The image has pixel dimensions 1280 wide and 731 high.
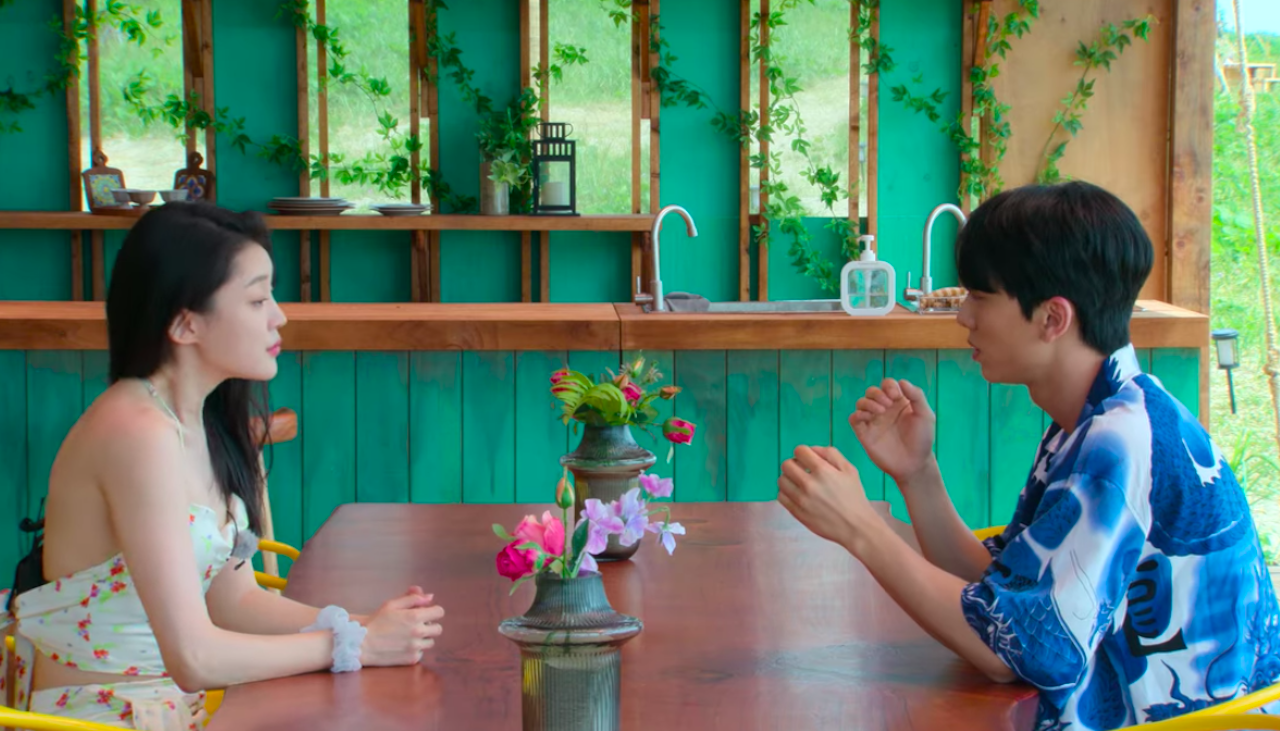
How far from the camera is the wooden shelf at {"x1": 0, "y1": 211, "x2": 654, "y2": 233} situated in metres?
5.54

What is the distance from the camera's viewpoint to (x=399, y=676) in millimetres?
1497

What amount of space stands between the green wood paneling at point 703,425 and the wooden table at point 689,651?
1599 mm

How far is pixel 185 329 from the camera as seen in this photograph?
1827 mm

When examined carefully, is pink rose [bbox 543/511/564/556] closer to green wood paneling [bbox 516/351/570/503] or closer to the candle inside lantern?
green wood paneling [bbox 516/351/570/503]

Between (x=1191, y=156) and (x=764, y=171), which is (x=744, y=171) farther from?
(x=1191, y=156)

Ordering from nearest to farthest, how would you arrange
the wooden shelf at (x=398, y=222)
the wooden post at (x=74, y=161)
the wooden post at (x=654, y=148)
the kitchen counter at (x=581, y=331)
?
the kitchen counter at (x=581, y=331) → the wooden shelf at (x=398, y=222) → the wooden post at (x=74, y=161) → the wooden post at (x=654, y=148)

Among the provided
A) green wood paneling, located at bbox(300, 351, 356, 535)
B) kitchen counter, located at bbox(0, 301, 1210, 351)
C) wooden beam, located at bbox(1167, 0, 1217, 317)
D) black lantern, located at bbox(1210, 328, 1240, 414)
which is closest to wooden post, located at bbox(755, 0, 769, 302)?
wooden beam, located at bbox(1167, 0, 1217, 317)

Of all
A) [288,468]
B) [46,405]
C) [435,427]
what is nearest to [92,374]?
[46,405]

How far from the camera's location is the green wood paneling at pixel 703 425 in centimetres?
382

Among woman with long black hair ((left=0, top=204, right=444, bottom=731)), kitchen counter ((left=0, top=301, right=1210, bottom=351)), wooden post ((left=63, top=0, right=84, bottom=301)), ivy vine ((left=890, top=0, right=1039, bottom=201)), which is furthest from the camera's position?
ivy vine ((left=890, top=0, right=1039, bottom=201))

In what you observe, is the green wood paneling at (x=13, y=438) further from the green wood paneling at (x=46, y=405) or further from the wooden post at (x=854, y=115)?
the wooden post at (x=854, y=115)

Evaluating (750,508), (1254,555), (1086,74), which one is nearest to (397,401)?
(750,508)

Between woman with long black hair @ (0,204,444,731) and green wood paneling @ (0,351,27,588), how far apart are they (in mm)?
1961

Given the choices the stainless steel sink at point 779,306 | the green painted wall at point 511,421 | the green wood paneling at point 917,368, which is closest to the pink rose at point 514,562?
the green painted wall at point 511,421
